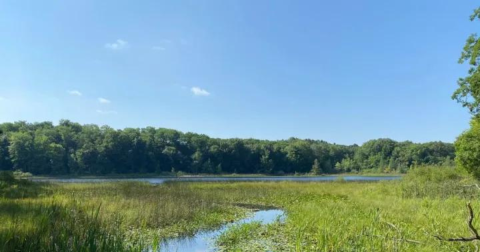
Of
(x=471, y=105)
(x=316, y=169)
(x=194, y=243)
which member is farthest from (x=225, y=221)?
(x=316, y=169)

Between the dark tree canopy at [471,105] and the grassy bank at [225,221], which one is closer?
the grassy bank at [225,221]

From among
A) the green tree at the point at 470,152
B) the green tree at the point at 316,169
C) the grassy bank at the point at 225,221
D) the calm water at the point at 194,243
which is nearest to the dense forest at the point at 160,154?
the green tree at the point at 316,169

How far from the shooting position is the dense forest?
86750mm

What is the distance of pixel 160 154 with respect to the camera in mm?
110062

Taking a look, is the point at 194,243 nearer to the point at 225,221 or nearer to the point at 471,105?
the point at 225,221

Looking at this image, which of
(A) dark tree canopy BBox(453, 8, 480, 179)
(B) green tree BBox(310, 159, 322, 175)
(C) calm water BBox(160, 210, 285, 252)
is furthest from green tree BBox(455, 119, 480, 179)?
(B) green tree BBox(310, 159, 322, 175)

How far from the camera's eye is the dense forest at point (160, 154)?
285ft

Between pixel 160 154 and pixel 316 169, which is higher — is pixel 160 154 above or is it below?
above

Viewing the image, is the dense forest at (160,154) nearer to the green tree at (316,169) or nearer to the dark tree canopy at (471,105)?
the green tree at (316,169)

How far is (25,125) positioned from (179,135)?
162ft

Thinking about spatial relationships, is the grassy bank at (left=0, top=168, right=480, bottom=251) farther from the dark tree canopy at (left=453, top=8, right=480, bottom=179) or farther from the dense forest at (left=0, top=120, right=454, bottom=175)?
the dense forest at (left=0, top=120, right=454, bottom=175)

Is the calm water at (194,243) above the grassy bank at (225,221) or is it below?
below

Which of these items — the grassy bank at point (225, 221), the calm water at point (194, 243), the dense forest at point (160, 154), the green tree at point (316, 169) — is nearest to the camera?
the grassy bank at point (225, 221)

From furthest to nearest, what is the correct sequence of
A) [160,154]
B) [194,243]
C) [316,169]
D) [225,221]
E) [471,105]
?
[316,169] < [160,154] < [471,105] < [225,221] < [194,243]
